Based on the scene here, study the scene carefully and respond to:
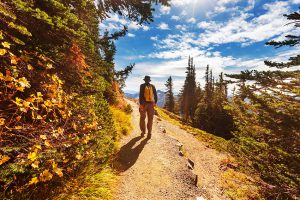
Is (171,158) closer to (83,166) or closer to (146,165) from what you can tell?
(146,165)

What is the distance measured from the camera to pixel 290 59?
528cm

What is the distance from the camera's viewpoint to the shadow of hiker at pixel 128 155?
6690 mm

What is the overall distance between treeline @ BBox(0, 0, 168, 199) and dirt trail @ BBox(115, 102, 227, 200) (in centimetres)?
100

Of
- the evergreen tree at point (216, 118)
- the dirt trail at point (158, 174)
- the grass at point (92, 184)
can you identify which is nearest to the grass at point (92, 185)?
the grass at point (92, 184)

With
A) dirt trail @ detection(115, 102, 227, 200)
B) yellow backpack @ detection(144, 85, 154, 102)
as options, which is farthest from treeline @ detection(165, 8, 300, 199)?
yellow backpack @ detection(144, 85, 154, 102)

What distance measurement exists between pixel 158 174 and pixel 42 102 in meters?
4.18

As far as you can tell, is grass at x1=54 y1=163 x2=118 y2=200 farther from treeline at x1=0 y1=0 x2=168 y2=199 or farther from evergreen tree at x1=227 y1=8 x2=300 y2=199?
evergreen tree at x1=227 y1=8 x2=300 y2=199

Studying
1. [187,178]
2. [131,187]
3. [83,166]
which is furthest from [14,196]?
[187,178]

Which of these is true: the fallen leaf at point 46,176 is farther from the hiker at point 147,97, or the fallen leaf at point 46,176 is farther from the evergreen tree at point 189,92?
the evergreen tree at point 189,92

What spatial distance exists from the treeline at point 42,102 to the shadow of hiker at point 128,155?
64 cm

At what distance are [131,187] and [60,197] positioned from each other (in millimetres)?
2218

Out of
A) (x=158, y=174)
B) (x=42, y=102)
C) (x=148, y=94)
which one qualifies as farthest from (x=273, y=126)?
(x=148, y=94)

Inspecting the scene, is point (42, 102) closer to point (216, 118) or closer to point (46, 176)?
point (46, 176)

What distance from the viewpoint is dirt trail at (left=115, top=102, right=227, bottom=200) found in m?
5.75
